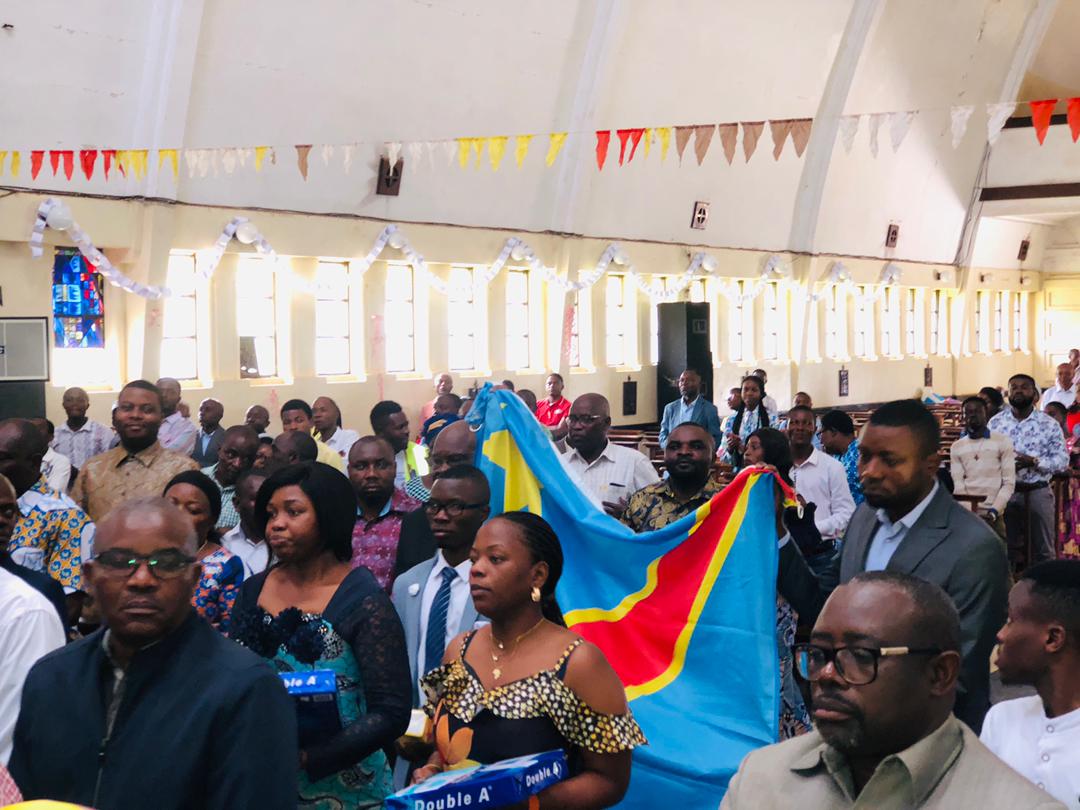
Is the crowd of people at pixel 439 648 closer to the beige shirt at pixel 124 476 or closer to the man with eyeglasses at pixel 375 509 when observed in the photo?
the man with eyeglasses at pixel 375 509

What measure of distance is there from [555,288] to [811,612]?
15517 millimetres

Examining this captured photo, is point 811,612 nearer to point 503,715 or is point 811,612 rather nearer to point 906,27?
point 503,715

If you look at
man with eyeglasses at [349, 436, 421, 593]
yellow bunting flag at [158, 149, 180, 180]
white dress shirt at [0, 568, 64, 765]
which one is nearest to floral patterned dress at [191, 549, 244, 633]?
man with eyeglasses at [349, 436, 421, 593]

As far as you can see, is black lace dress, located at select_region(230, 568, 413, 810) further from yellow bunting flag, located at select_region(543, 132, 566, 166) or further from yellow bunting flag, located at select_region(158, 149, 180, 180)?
yellow bunting flag, located at select_region(158, 149, 180, 180)

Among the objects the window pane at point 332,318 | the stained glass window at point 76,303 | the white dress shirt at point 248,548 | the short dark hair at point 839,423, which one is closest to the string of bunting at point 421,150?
the stained glass window at point 76,303

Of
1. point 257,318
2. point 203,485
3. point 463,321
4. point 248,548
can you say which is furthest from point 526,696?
point 463,321

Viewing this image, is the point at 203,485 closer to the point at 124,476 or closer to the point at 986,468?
the point at 124,476

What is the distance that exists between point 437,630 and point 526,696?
1177 millimetres

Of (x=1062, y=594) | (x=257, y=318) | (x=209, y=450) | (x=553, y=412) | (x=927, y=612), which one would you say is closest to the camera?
(x=927, y=612)

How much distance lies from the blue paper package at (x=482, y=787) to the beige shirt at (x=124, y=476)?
3774 millimetres

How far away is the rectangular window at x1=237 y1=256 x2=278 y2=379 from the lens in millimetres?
16547

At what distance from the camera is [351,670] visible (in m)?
3.72

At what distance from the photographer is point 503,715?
11.5ft

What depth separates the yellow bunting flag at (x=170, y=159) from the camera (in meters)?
14.5
